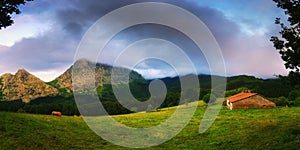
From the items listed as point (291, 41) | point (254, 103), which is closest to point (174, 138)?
point (291, 41)

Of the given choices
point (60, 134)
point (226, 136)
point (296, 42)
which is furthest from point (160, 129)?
point (296, 42)

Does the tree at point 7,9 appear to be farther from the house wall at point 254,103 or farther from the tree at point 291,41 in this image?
the house wall at point 254,103

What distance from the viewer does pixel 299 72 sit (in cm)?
2456

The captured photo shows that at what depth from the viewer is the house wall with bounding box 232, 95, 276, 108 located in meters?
55.6

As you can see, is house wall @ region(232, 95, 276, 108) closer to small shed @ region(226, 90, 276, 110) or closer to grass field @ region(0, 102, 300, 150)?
small shed @ region(226, 90, 276, 110)

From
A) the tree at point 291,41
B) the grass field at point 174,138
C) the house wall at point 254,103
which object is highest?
the tree at point 291,41

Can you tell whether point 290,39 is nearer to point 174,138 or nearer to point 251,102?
point 174,138

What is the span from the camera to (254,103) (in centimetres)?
5619

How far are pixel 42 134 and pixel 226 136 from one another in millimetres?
17608

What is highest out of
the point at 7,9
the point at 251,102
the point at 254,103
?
the point at 7,9

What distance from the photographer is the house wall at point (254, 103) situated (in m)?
55.6

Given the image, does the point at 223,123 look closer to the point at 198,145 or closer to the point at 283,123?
the point at 283,123

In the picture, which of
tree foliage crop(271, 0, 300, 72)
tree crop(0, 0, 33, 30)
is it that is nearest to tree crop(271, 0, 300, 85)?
tree foliage crop(271, 0, 300, 72)

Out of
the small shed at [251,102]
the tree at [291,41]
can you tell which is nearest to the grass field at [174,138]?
the tree at [291,41]
